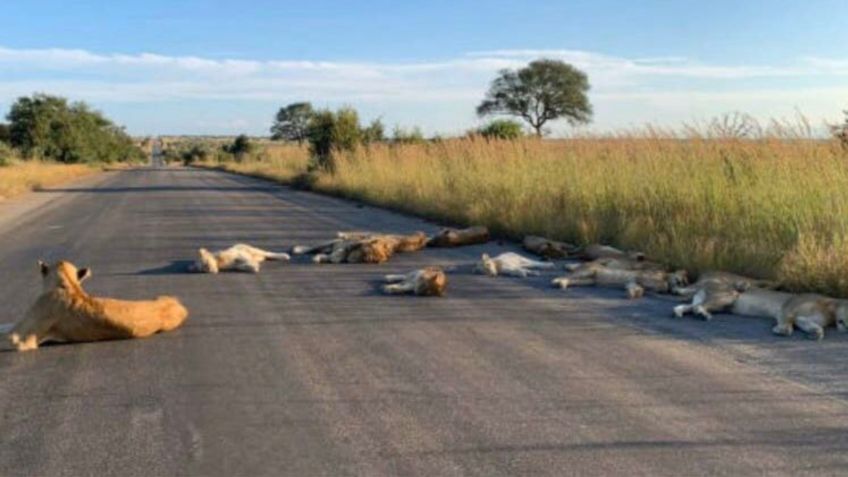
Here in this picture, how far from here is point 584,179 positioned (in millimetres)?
15617

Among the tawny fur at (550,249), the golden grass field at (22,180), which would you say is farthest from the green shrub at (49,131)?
the tawny fur at (550,249)

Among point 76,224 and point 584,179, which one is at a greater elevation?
point 584,179

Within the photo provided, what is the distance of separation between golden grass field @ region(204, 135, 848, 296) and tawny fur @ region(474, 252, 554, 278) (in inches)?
59.3

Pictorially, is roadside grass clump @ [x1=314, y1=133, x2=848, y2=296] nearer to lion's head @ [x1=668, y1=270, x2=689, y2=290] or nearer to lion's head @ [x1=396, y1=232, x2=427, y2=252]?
lion's head @ [x1=668, y1=270, x2=689, y2=290]

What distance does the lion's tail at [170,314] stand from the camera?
7297 mm

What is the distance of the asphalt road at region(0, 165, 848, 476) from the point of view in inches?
175

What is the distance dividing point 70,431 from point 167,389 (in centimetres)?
84

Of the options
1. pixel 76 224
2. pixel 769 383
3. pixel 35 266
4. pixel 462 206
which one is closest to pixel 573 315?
pixel 769 383

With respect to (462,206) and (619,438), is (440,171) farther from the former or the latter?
(619,438)

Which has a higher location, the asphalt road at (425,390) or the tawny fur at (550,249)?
the tawny fur at (550,249)

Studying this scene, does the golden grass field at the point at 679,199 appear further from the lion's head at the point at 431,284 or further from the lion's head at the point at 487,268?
the lion's head at the point at 431,284

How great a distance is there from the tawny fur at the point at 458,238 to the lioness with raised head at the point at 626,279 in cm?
324

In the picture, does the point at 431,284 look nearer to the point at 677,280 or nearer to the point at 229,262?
the point at 677,280

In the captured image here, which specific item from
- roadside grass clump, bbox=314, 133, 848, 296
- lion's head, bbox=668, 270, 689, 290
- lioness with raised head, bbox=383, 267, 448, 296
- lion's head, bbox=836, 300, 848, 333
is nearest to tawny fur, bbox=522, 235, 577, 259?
roadside grass clump, bbox=314, 133, 848, 296
